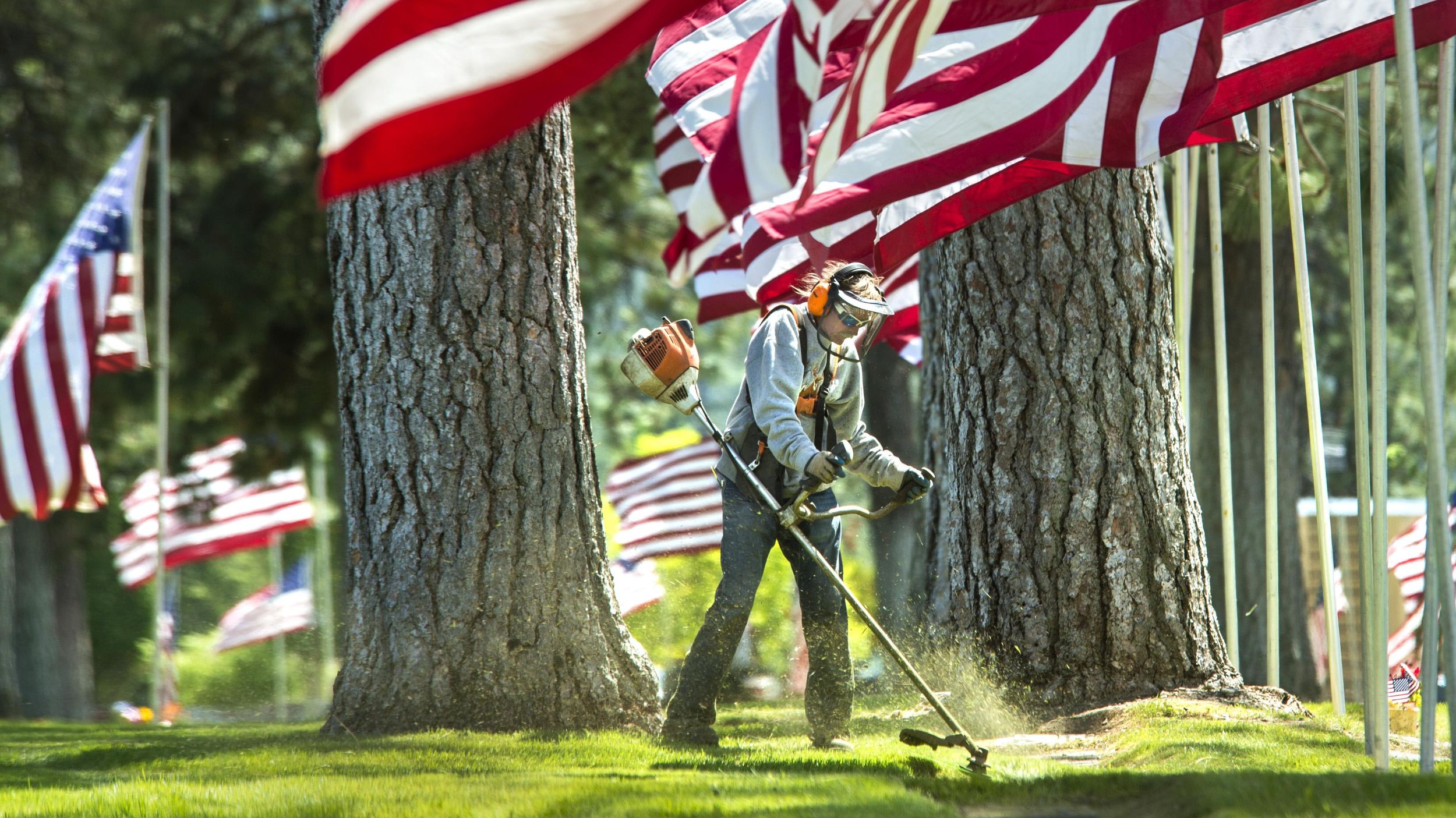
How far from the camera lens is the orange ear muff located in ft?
17.2

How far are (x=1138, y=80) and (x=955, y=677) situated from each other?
8.81ft

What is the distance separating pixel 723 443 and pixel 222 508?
12089 mm

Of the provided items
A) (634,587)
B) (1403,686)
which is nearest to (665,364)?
(1403,686)

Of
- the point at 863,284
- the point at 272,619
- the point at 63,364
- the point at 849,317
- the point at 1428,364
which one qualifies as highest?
the point at 63,364

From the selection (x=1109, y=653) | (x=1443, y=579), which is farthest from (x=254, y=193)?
(x=1443, y=579)

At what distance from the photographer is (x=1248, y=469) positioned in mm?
11062

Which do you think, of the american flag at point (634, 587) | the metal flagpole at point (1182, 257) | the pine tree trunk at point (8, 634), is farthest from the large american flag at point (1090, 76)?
the pine tree trunk at point (8, 634)

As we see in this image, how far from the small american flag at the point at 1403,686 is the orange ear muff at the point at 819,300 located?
2849 mm

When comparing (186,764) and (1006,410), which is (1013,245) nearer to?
(1006,410)

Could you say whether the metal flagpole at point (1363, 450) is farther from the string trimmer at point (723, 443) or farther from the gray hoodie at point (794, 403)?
the gray hoodie at point (794, 403)

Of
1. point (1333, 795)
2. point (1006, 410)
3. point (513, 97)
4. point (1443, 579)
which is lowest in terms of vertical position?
point (1333, 795)

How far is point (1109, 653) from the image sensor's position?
5914 millimetres

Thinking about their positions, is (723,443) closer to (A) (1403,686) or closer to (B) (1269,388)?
(B) (1269,388)

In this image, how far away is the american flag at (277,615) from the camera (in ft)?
61.7
